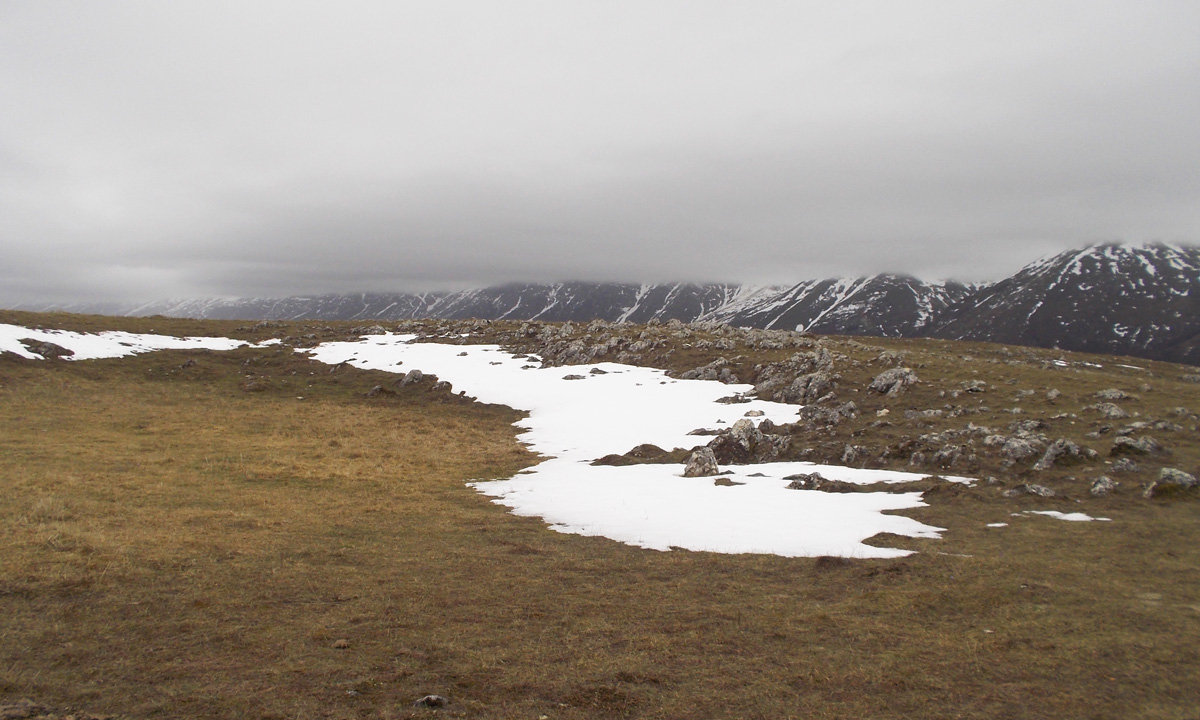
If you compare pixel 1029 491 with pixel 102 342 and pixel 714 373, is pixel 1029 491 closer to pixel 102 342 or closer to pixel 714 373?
pixel 714 373

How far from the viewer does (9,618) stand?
10.5 m

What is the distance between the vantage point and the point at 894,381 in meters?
41.4

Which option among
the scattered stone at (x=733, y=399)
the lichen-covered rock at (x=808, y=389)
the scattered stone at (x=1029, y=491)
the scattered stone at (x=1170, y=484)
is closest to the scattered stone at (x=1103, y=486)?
the scattered stone at (x=1170, y=484)

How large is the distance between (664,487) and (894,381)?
24567 mm

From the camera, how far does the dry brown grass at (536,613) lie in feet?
28.3

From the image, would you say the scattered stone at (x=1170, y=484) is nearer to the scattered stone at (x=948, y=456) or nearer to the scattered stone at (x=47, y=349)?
the scattered stone at (x=948, y=456)

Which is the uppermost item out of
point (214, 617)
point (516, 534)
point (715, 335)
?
point (715, 335)

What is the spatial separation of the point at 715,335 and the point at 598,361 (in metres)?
17.5

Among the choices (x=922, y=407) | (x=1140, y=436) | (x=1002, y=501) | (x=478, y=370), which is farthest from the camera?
(x=478, y=370)

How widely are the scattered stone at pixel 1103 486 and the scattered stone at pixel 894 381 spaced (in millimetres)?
17293

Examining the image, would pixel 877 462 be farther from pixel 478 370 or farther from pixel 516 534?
pixel 478 370

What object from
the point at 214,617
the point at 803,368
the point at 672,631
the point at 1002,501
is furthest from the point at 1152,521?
the point at 803,368

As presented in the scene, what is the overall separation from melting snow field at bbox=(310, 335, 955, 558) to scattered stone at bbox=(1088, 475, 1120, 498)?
6.14 m

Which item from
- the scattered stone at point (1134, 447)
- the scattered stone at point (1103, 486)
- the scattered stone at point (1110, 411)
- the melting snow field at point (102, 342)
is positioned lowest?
the scattered stone at point (1103, 486)
